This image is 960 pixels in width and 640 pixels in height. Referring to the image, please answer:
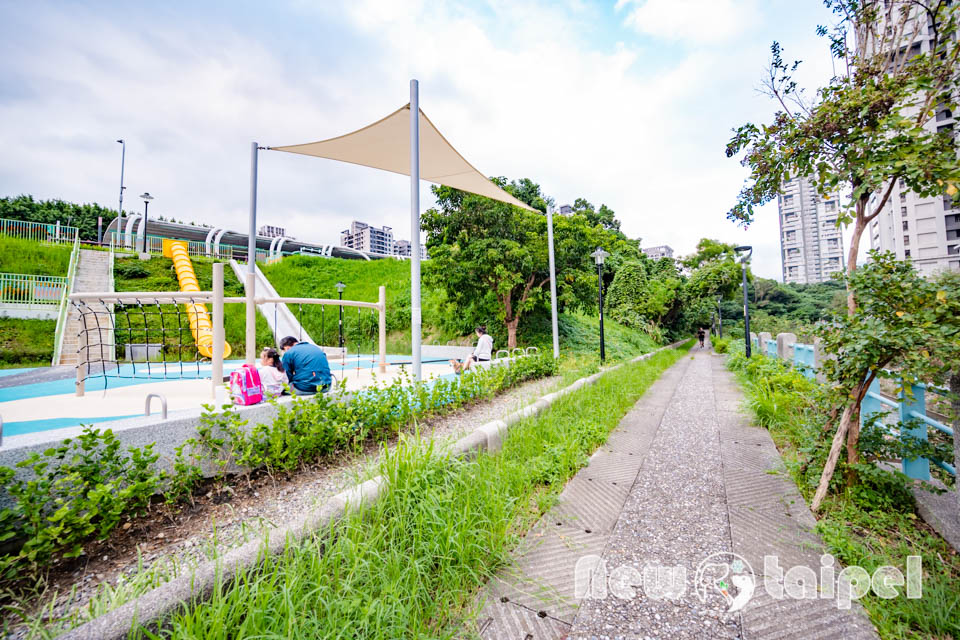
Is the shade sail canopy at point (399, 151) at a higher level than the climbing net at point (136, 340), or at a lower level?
higher

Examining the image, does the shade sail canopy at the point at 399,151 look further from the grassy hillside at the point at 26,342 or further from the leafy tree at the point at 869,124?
the grassy hillside at the point at 26,342

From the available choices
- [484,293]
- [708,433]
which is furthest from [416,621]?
[484,293]

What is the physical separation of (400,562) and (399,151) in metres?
6.16

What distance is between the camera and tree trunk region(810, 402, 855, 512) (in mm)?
2227

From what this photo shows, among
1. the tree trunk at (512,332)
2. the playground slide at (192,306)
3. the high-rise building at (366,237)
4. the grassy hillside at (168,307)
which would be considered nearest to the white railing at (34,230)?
the playground slide at (192,306)

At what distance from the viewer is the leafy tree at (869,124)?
194 centimetres

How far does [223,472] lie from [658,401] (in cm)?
619

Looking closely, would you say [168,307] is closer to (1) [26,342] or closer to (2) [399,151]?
(1) [26,342]

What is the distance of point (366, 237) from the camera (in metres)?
83.6

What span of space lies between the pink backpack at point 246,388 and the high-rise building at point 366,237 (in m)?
81.3

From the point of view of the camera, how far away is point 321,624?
1.32m

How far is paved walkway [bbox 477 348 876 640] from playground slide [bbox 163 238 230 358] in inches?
370

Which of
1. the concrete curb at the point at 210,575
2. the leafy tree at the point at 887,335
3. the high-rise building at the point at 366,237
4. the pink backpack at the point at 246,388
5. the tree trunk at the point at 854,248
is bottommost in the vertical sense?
the concrete curb at the point at 210,575

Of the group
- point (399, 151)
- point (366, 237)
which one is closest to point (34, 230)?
point (399, 151)
